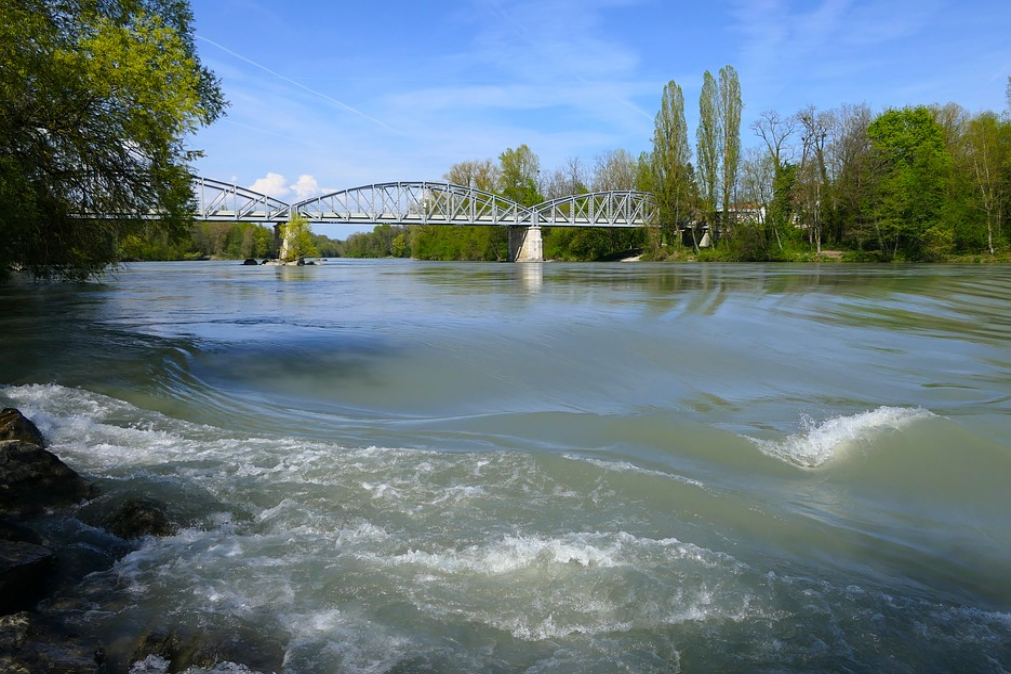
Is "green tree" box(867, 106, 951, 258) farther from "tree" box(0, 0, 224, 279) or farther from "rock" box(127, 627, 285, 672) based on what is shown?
"rock" box(127, 627, 285, 672)

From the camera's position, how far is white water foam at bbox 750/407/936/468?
7.32 metres

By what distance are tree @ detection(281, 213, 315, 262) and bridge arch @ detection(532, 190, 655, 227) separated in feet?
107

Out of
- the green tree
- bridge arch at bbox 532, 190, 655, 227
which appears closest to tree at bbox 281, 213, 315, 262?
bridge arch at bbox 532, 190, 655, 227

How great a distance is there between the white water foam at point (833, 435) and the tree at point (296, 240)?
83382mm

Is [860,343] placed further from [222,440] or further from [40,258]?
[40,258]

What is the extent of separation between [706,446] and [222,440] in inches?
217

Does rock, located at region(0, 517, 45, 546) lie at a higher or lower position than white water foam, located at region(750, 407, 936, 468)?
higher

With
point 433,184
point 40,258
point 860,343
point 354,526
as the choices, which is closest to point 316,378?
point 354,526

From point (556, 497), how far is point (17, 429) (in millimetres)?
5462

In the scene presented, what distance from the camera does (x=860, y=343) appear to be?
587 inches

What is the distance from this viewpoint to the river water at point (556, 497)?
4043 millimetres

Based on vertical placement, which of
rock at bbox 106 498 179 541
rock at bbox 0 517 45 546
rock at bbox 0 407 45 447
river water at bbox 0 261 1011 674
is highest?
rock at bbox 0 407 45 447

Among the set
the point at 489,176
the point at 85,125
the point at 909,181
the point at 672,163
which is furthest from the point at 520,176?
the point at 85,125

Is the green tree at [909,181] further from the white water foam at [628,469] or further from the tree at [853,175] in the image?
the white water foam at [628,469]
